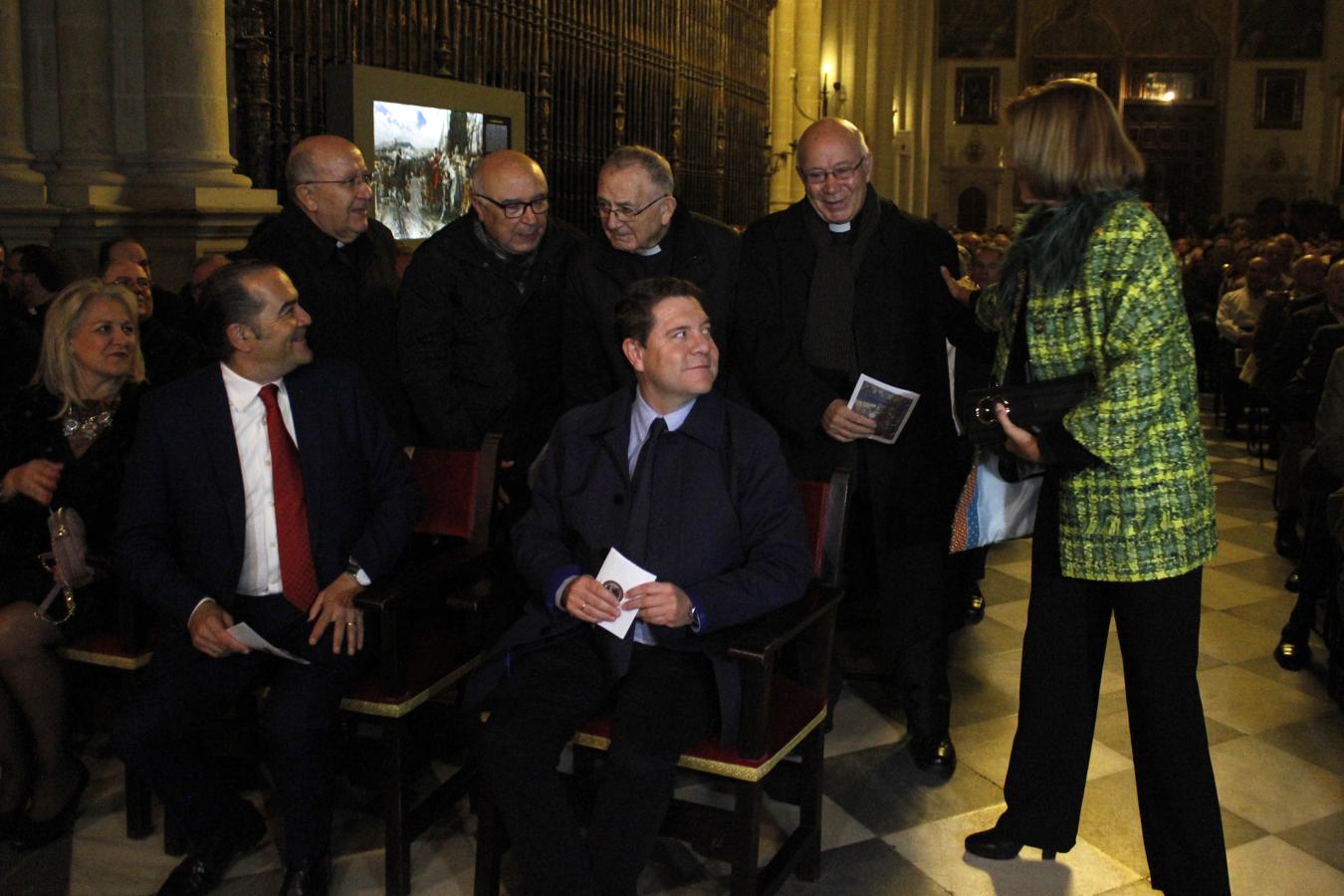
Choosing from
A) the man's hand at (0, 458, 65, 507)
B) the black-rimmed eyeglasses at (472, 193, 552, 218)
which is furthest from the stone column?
the black-rimmed eyeglasses at (472, 193, 552, 218)

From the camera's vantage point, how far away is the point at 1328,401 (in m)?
4.59

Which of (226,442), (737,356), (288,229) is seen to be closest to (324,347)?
(288,229)

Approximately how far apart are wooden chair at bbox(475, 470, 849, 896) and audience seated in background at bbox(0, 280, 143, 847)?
4.14 ft

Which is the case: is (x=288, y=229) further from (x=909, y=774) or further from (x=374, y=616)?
(x=909, y=774)

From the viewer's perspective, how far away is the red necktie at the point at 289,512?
3.17 meters

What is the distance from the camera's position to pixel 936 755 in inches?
149

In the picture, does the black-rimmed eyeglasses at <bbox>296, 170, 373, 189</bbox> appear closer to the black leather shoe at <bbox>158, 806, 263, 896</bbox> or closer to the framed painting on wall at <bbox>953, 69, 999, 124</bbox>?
the black leather shoe at <bbox>158, 806, 263, 896</bbox>

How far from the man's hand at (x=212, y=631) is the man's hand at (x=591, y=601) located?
0.80m

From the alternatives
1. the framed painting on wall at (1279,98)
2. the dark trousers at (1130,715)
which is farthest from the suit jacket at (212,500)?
the framed painting on wall at (1279,98)

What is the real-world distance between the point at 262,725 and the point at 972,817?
184cm

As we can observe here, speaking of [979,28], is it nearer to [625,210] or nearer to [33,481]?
[625,210]

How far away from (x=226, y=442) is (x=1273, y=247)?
858 centimetres

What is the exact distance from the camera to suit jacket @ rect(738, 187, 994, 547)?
3.70m

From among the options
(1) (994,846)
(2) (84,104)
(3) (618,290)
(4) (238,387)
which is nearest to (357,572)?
(4) (238,387)
